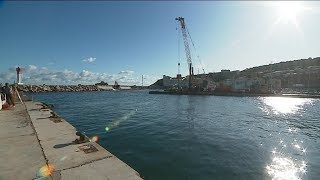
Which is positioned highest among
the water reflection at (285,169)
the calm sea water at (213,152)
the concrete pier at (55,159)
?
the concrete pier at (55,159)

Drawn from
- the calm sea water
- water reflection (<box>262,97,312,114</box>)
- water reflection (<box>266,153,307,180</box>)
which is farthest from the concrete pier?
water reflection (<box>262,97,312,114</box>)

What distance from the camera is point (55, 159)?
876 cm

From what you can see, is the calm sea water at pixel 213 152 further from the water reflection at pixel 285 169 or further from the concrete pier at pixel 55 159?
the concrete pier at pixel 55 159

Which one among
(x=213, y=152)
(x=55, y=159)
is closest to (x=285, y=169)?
(x=213, y=152)

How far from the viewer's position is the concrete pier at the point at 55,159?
7.37m

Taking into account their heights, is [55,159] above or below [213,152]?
above

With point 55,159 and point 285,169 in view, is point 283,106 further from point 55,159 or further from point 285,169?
point 55,159

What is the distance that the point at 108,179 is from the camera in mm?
7070

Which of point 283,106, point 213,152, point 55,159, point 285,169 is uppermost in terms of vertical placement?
point 55,159

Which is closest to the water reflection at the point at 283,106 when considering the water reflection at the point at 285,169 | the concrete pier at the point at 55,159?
the water reflection at the point at 285,169

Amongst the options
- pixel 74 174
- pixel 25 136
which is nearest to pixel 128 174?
pixel 74 174

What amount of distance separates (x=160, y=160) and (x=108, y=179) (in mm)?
5916

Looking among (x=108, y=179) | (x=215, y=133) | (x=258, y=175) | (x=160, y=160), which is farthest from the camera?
(x=215, y=133)

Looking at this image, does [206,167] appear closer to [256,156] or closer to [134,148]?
[256,156]
